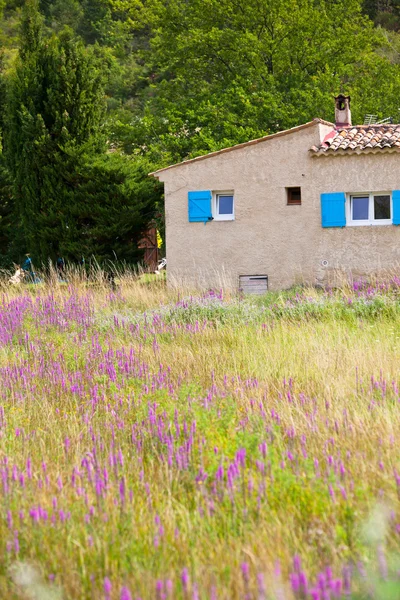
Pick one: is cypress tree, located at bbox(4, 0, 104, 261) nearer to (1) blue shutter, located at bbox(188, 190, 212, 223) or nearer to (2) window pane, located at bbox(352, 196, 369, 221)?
(1) blue shutter, located at bbox(188, 190, 212, 223)

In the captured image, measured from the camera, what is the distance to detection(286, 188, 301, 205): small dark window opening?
21.2m

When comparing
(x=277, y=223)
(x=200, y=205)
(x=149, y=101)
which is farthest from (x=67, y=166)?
(x=149, y=101)

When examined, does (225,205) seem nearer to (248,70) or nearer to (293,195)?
(293,195)

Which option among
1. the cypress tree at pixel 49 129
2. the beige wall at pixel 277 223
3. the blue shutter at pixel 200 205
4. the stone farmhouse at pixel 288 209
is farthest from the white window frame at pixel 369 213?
the cypress tree at pixel 49 129

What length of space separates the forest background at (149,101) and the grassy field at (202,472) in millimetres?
13924

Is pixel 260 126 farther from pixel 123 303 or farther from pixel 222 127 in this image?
pixel 123 303

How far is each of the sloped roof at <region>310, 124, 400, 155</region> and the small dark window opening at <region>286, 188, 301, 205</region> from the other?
1.32 meters

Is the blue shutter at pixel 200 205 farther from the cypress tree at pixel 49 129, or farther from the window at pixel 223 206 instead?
the cypress tree at pixel 49 129

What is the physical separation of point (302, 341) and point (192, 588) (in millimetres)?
5564

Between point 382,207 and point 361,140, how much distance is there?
6.21 ft

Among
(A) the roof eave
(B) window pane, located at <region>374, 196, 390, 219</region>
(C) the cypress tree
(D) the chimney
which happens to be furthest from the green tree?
(B) window pane, located at <region>374, 196, 390, 219</region>

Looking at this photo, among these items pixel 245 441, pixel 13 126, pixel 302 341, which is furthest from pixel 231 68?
pixel 245 441

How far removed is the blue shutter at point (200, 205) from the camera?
70.2ft

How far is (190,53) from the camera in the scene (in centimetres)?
3406
